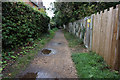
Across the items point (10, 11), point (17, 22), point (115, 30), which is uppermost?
point (10, 11)

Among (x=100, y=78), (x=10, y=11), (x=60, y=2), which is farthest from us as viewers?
(x=60, y=2)

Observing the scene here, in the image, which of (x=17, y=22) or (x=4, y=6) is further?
(x=17, y=22)

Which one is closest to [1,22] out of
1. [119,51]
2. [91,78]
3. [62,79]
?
[62,79]

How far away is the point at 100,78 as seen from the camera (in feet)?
8.27

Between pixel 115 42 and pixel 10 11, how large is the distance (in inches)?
194

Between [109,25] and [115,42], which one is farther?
[109,25]

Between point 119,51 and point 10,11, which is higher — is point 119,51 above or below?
below

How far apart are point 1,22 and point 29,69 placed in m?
2.40

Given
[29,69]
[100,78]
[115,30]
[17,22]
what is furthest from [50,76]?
[17,22]

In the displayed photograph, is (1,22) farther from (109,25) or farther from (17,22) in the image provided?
(109,25)

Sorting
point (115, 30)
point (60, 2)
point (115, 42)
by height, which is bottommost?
point (115, 42)

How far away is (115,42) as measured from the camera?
2.76m

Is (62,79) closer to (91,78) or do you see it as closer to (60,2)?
(91,78)

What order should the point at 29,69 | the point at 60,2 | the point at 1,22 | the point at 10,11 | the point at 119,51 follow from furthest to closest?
the point at 60,2 → the point at 10,11 → the point at 1,22 → the point at 29,69 → the point at 119,51
